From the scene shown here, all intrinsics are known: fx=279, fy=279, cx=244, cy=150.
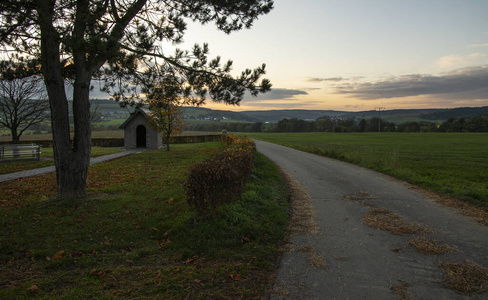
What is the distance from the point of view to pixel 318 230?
5855 millimetres

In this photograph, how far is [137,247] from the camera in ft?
17.2

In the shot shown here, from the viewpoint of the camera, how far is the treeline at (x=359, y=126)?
82625mm

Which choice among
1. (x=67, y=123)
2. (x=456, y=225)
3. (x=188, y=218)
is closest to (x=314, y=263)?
(x=188, y=218)

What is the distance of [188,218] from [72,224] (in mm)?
2693

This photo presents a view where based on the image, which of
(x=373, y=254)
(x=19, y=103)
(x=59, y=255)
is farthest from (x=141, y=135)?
(x=373, y=254)

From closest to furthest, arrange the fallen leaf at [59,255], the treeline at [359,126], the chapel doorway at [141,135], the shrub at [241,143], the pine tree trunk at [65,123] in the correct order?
the fallen leaf at [59,255] → the pine tree trunk at [65,123] → the shrub at [241,143] → the chapel doorway at [141,135] → the treeline at [359,126]

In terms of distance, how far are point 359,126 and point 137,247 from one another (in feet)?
348

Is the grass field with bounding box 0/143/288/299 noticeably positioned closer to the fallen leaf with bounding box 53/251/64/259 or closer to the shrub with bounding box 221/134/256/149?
the fallen leaf with bounding box 53/251/64/259

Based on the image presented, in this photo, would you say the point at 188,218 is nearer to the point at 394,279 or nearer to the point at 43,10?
the point at 394,279

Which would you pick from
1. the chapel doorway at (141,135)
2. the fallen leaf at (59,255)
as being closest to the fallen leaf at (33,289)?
the fallen leaf at (59,255)

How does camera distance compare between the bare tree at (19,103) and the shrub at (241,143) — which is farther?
the bare tree at (19,103)

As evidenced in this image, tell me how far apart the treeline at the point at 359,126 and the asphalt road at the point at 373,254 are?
273 feet

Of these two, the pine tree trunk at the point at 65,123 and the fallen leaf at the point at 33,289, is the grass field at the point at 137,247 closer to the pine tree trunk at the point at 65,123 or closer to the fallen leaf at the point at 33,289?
the fallen leaf at the point at 33,289

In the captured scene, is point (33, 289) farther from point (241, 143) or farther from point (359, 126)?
point (359, 126)
